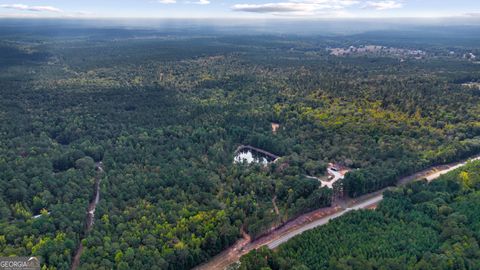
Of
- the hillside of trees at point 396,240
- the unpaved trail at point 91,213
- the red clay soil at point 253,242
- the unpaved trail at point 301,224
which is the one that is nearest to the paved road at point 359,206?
the unpaved trail at point 301,224

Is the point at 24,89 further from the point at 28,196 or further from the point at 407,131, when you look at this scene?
the point at 407,131

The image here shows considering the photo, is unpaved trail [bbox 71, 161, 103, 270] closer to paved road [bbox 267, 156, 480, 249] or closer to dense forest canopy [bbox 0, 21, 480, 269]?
dense forest canopy [bbox 0, 21, 480, 269]

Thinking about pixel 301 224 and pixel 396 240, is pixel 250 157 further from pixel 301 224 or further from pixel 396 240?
pixel 396 240

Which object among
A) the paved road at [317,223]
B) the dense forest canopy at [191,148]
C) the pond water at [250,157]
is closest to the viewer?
the dense forest canopy at [191,148]

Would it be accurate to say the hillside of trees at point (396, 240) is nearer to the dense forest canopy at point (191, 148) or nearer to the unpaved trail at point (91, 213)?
the dense forest canopy at point (191, 148)

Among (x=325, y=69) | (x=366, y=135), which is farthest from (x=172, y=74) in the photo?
(x=366, y=135)

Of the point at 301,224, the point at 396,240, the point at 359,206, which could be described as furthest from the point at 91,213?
the point at 396,240
